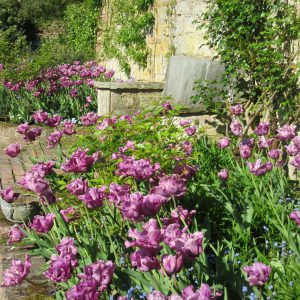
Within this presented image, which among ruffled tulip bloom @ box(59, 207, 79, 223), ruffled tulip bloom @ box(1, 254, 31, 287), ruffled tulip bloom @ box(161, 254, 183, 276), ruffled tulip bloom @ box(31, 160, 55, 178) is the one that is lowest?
ruffled tulip bloom @ box(59, 207, 79, 223)

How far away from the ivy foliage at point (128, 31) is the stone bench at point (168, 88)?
2.76 meters

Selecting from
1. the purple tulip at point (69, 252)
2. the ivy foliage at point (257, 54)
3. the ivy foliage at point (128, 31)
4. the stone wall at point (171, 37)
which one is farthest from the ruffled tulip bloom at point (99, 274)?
the ivy foliage at point (128, 31)

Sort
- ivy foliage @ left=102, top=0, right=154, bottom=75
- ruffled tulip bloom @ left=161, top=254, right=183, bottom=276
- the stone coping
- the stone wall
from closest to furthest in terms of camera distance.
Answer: ruffled tulip bloom @ left=161, top=254, right=183, bottom=276 < the stone coping < the stone wall < ivy foliage @ left=102, top=0, right=154, bottom=75

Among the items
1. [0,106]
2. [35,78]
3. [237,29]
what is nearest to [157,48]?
[35,78]

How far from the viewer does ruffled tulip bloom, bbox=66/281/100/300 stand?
6.47 feet

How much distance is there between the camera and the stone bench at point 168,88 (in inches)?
251

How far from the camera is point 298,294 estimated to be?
2357mm

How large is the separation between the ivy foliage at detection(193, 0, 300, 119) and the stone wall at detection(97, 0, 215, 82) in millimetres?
948

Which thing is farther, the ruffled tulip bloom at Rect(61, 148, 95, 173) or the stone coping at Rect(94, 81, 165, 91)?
the stone coping at Rect(94, 81, 165, 91)

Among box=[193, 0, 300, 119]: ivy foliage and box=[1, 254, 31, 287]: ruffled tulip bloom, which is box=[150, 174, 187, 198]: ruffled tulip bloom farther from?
box=[193, 0, 300, 119]: ivy foliage

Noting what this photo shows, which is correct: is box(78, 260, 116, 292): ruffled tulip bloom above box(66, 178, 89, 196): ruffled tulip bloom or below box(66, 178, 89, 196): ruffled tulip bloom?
below

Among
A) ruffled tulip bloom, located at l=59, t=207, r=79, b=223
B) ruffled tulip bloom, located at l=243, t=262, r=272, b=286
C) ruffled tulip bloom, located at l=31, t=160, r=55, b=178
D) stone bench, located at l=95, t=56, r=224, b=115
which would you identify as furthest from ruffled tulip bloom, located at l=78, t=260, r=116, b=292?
stone bench, located at l=95, t=56, r=224, b=115

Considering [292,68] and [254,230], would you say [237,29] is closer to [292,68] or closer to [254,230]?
[292,68]

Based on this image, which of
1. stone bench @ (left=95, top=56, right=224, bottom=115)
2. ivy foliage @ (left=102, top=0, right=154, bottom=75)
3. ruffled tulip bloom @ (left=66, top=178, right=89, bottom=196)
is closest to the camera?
ruffled tulip bloom @ (left=66, top=178, right=89, bottom=196)
